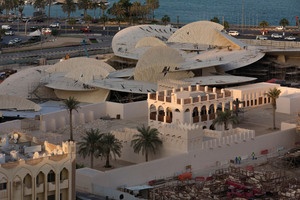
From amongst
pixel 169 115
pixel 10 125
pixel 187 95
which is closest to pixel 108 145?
pixel 169 115

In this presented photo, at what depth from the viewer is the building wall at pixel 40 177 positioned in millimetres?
56062

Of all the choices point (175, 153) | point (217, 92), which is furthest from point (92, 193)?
point (217, 92)

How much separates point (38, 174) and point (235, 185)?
1781 cm

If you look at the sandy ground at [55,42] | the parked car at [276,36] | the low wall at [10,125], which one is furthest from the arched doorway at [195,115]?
the parked car at [276,36]

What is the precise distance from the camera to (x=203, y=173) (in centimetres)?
7569

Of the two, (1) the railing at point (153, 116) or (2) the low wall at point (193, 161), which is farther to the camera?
(1) the railing at point (153, 116)

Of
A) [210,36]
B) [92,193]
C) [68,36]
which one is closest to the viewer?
[92,193]

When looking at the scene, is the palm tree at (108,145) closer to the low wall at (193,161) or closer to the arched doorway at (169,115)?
the low wall at (193,161)

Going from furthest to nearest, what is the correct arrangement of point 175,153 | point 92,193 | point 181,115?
point 181,115 → point 175,153 → point 92,193

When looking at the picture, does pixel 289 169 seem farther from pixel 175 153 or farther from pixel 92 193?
pixel 92 193

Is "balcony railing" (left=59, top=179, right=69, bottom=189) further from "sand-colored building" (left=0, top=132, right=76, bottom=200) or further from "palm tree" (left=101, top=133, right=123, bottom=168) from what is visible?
"palm tree" (left=101, top=133, right=123, bottom=168)

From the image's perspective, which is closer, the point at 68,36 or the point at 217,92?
the point at 217,92

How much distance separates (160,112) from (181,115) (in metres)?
2.99

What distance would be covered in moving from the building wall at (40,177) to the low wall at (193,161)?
30.0 feet
